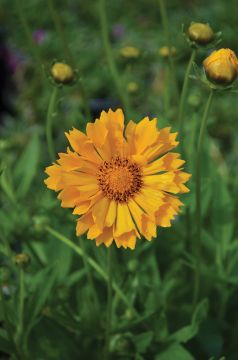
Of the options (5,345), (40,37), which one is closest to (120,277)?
(5,345)

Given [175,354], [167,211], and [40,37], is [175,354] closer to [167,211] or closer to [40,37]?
[167,211]

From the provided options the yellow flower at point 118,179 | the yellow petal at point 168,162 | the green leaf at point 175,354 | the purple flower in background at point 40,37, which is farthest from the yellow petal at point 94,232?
the purple flower in background at point 40,37

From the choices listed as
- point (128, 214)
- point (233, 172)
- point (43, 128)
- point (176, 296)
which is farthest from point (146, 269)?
point (43, 128)

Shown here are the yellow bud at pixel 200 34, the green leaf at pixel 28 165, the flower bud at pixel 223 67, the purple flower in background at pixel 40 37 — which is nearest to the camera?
the flower bud at pixel 223 67

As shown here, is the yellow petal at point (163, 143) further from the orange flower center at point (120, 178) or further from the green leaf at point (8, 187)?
the green leaf at point (8, 187)

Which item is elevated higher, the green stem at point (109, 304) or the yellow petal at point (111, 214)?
the yellow petal at point (111, 214)
